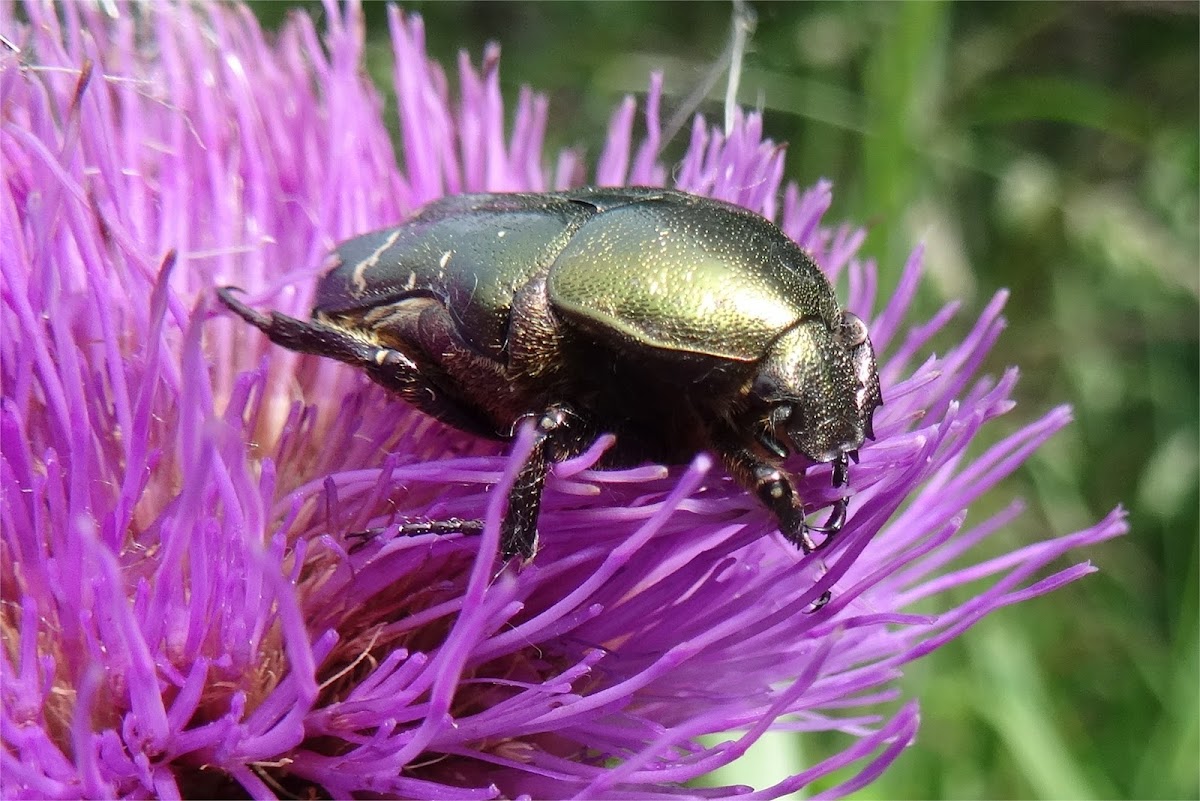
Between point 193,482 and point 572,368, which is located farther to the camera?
point 572,368

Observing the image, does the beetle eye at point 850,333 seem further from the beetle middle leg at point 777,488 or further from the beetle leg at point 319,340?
the beetle leg at point 319,340

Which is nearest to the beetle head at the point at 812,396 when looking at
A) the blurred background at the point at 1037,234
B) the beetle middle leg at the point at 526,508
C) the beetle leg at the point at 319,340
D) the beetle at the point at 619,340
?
the beetle at the point at 619,340

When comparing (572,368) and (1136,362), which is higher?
(572,368)

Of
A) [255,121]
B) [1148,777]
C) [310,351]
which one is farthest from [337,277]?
[1148,777]

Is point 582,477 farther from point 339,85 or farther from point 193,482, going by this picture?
point 339,85

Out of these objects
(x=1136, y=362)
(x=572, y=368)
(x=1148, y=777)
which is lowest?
(x=1148, y=777)

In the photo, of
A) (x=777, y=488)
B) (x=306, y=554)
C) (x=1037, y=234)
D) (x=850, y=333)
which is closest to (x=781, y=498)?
(x=777, y=488)

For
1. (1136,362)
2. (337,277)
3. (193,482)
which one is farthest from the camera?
(1136,362)
